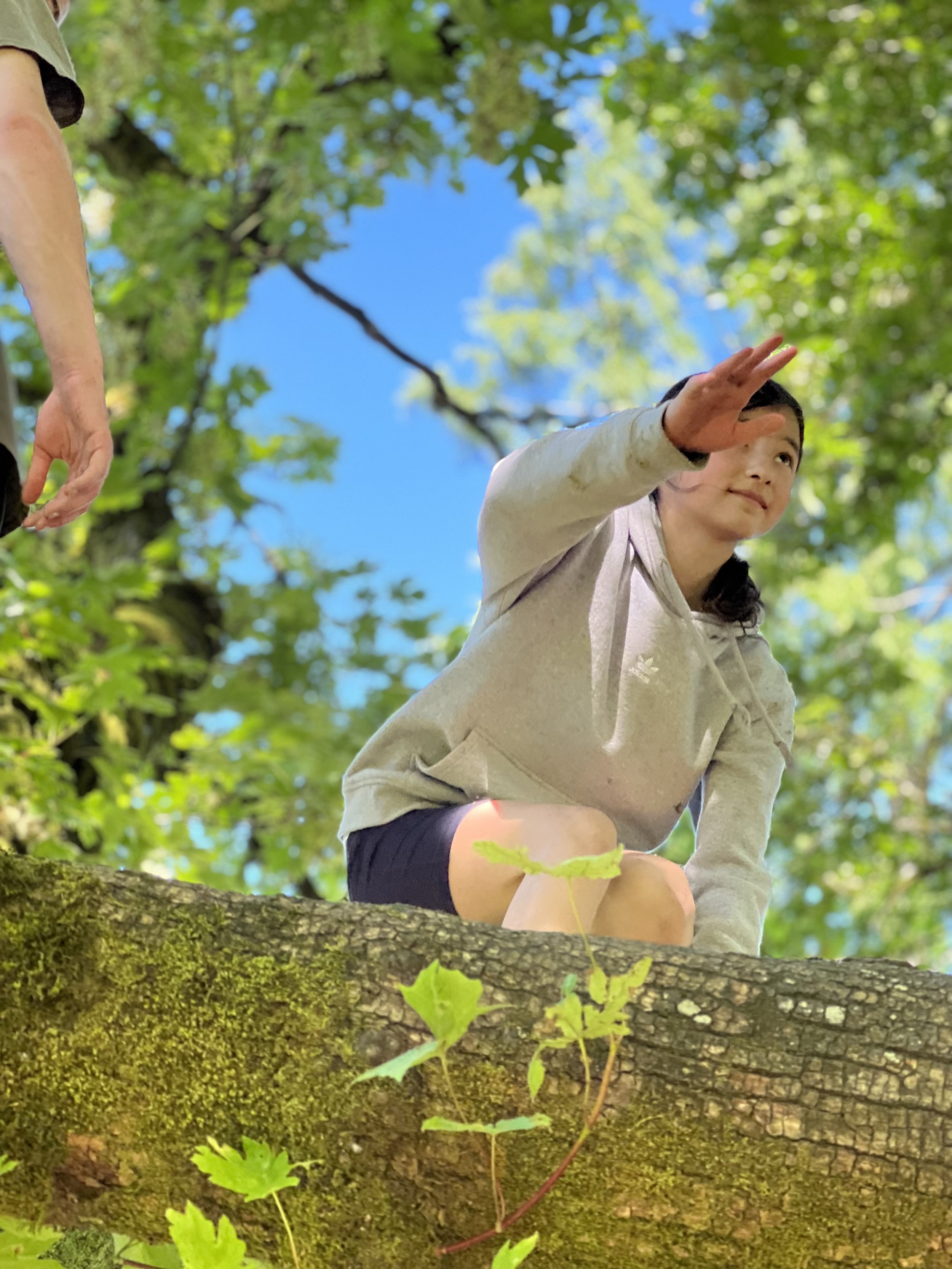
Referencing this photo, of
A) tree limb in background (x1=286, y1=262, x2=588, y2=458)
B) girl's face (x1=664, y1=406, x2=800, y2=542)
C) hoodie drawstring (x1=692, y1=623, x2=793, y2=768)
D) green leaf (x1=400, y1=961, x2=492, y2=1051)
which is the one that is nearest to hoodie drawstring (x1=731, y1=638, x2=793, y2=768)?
hoodie drawstring (x1=692, y1=623, x2=793, y2=768)

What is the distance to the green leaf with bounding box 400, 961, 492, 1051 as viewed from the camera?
2.82 ft

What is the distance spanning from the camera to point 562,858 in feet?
4.66

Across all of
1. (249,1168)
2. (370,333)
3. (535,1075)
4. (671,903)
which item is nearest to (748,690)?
(671,903)

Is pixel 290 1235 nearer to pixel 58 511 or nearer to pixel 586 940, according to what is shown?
pixel 586 940

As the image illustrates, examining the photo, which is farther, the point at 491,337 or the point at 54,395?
the point at 491,337

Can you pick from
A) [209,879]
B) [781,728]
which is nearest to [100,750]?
[209,879]

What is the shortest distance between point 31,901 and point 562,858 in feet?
1.97

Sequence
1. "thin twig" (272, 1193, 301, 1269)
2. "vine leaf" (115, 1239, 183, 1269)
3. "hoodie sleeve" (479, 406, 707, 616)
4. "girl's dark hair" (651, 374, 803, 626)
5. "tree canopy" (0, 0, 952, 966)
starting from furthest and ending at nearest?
"tree canopy" (0, 0, 952, 966), "girl's dark hair" (651, 374, 803, 626), "hoodie sleeve" (479, 406, 707, 616), "vine leaf" (115, 1239, 183, 1269), "thin twig" (272, 1193, 301, 1269)

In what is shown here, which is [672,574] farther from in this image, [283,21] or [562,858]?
[283,21]

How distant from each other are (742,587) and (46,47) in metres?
1.10

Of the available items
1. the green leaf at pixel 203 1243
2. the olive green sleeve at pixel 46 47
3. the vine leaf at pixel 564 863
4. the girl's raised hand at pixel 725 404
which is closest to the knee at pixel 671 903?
the girl's raised hand at pixel 725 404

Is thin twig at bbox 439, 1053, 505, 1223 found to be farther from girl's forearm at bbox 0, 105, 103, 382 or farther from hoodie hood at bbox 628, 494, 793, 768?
hoodie hood at bbox 628, 494, 793, 768

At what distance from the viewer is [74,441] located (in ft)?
3.87

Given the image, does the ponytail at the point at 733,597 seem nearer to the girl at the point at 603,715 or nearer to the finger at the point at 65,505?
the girl at the point at 603,715
